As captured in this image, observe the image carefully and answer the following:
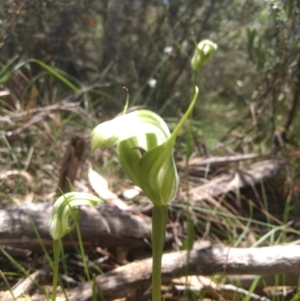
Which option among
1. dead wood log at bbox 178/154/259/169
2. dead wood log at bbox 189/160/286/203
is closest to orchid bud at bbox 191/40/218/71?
dead wood log at bbox 189/160/286/203

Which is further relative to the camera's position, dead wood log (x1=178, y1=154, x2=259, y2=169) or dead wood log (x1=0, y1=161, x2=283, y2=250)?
dead wood log (x1=178, y1=154, x2=259, y2=169)

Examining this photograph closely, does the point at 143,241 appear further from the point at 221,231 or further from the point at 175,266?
the point at 221,231

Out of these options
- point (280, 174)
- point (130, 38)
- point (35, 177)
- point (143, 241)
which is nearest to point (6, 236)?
point (143, 241)

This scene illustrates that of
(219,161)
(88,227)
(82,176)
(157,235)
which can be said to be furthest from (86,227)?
(219,161)

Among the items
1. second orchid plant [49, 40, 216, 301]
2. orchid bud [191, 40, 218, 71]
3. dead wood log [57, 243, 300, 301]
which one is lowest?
dead wood log [57, 243, 300, 301]

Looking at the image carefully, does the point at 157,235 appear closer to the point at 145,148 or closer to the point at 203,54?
the point at 145,148

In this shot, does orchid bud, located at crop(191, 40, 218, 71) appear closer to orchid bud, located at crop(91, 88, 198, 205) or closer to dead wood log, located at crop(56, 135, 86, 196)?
dead wood log, located at crop(56, 135, 86, 196)
